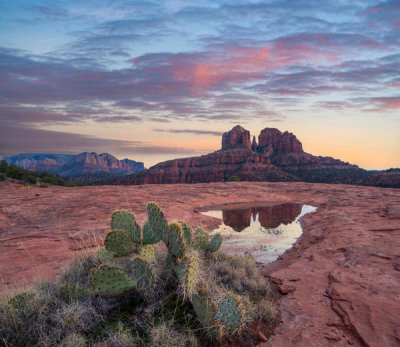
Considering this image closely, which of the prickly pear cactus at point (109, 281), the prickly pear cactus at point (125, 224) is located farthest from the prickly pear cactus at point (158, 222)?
the prickly pear cactus at point (109, 281)

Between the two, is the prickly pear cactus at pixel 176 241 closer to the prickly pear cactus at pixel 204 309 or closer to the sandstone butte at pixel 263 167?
the prickly pear cactus at pixel 204 309

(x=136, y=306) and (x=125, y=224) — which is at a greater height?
(x=125, y=224)

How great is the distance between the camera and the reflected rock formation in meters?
12.3

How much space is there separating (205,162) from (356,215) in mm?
77408

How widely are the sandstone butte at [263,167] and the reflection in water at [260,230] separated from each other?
40396 mm

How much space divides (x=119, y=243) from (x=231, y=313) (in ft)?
6.73

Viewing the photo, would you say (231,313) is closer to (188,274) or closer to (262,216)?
(188,274)

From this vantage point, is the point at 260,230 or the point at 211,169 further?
the point at 211,169

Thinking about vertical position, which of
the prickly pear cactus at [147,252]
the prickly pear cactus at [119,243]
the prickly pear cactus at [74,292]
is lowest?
the prickly pear cactus at [74,292]

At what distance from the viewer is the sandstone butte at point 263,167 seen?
63.3 m

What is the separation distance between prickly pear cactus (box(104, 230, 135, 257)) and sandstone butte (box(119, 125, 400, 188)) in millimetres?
52404

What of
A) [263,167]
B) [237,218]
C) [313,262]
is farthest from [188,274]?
[263,167]

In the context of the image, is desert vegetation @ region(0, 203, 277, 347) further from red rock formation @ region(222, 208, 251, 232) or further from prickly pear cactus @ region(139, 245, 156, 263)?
red rock formation @ region(222, 208, 251, 232)

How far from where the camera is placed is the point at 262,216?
565 inches
